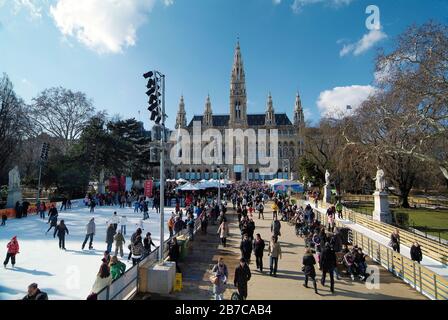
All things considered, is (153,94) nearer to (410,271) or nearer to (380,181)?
(410,271)

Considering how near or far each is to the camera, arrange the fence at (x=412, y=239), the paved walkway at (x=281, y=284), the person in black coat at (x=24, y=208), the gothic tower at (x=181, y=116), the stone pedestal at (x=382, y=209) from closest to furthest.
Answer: the paved walkway at (x=281, y=284), the fence at (x=412, y=239), the stone pedestal at (x=382, y=209), the person in black coat at (x=24, y=208), the gothic tower at (x=181, y=116)

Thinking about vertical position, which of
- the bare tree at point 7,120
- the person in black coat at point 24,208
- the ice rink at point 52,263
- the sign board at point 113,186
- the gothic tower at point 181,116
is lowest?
the ice rink at point 52,263

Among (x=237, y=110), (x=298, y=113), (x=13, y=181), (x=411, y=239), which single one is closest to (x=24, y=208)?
(x=13, y=181)

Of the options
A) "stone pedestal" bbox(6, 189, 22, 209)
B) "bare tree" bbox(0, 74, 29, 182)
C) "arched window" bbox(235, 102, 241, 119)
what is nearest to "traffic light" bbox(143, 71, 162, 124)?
"stone pedestal" bbox(6, 189, 22, 209)

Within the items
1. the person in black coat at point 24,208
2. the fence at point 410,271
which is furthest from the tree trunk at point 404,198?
the person in black coat at point 24,208

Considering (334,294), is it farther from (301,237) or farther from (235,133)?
(235,133)

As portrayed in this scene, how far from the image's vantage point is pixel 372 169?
30250 mm

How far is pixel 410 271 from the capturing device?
8.47 metres

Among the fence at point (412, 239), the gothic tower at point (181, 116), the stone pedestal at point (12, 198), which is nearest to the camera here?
the fence at point (412, 239)

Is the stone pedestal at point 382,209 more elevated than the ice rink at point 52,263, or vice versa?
the stone pedestal at point 382,209

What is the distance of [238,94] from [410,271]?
8901 cm

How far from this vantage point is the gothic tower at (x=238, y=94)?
9244 centimetres

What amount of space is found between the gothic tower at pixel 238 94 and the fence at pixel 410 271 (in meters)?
81.5

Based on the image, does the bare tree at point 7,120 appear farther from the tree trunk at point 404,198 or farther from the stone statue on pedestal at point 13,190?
the tree trunk at point 404,198
